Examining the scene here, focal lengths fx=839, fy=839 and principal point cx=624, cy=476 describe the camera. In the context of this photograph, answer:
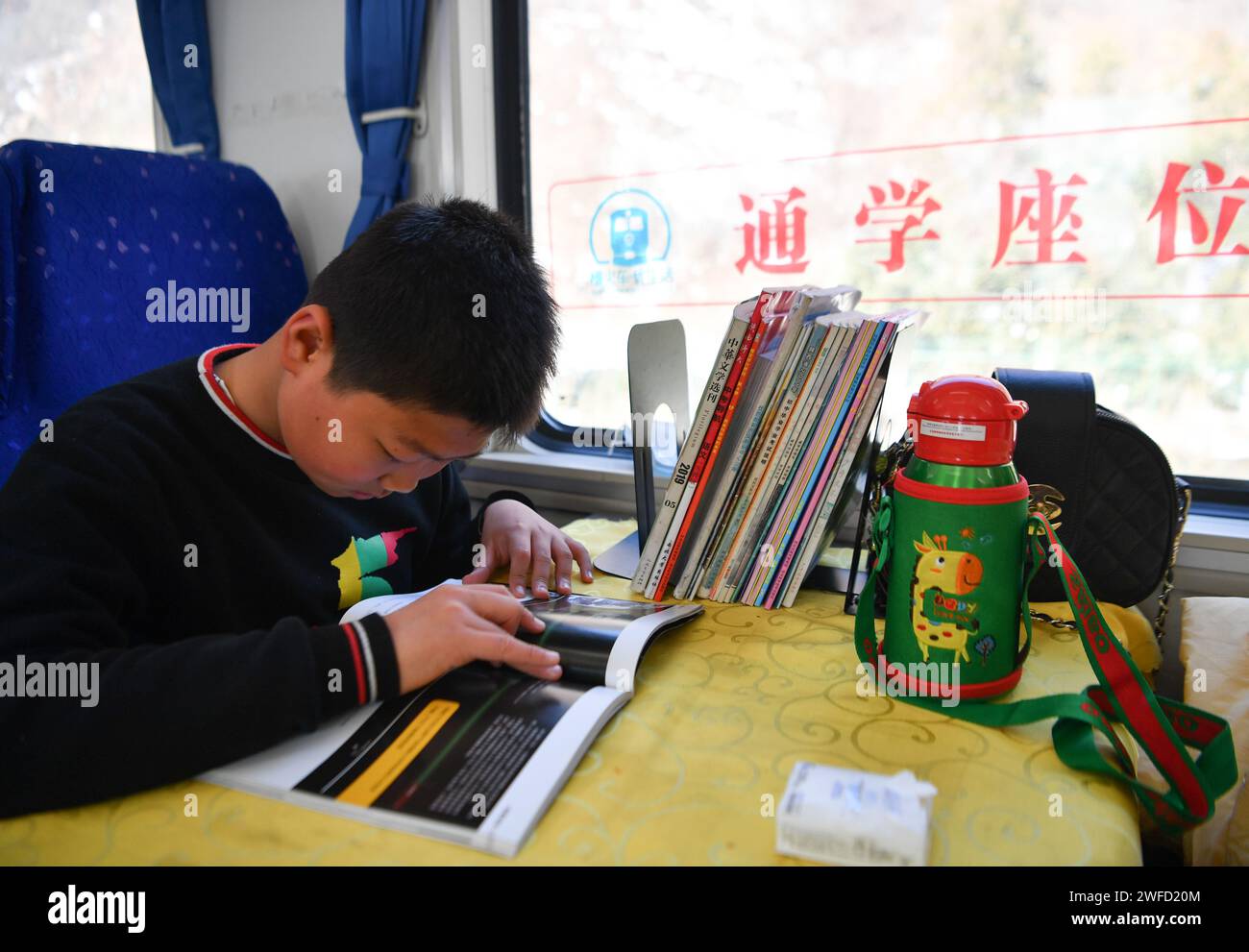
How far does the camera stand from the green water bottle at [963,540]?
738 millimetres

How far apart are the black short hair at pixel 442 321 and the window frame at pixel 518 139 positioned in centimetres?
88

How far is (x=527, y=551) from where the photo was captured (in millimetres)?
1077

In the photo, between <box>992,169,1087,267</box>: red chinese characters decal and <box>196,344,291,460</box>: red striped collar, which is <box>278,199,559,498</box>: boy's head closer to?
<box>196,344,291,460</box>: red striped collar

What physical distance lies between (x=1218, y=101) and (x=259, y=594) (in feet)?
4.71

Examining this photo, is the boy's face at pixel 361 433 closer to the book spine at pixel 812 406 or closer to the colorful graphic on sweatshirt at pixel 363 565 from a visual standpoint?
the colorful graphic on sweatshirt at pixel 363 565

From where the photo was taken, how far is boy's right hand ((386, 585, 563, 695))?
719mm

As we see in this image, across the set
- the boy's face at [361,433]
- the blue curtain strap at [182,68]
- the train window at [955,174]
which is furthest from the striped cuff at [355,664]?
the blue curtain strap at [182,68]

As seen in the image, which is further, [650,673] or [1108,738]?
[650,673]

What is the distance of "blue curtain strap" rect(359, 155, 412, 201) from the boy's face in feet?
3.13

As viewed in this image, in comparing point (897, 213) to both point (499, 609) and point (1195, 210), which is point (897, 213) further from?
point (499, 609)

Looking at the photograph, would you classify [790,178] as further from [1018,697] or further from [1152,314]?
[1018,697]

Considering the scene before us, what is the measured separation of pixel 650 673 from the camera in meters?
0.82
